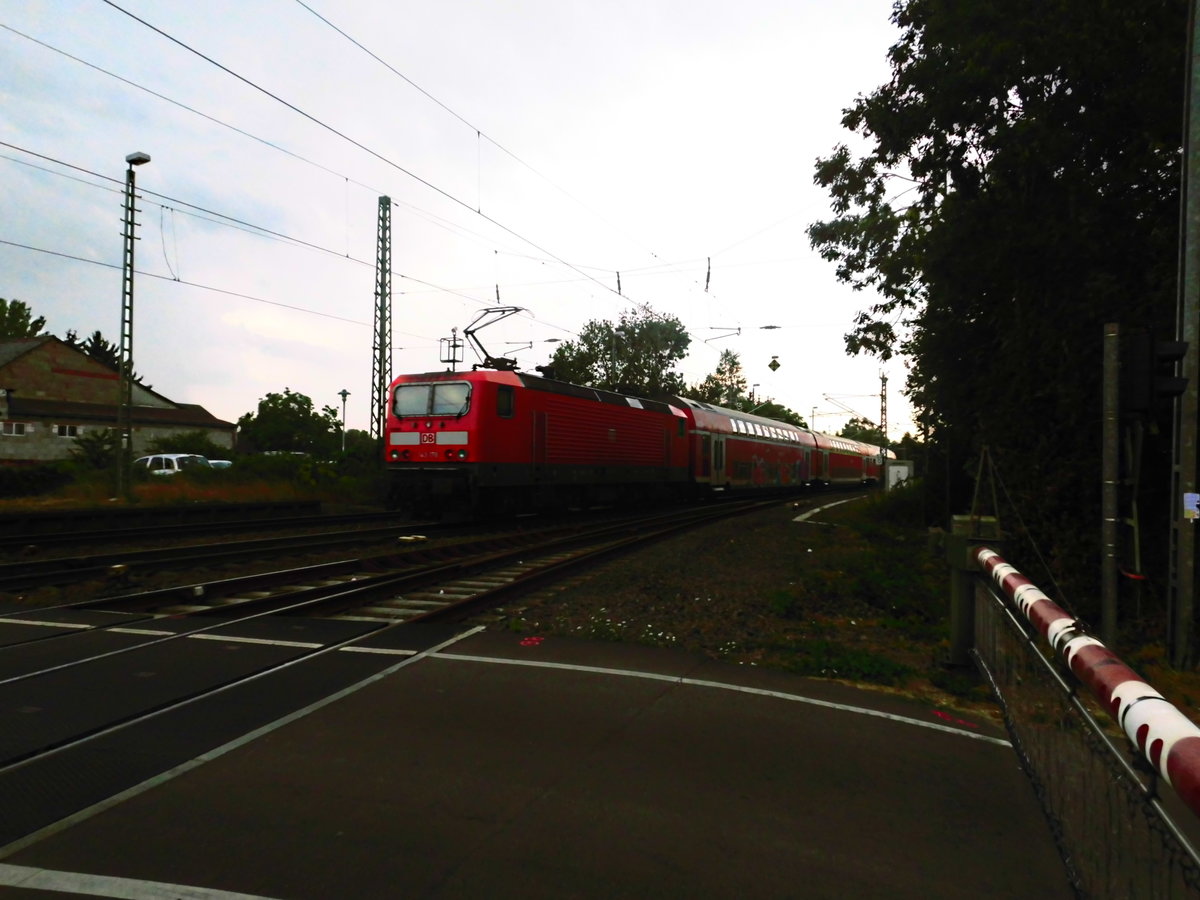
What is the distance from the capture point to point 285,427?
78312 mm

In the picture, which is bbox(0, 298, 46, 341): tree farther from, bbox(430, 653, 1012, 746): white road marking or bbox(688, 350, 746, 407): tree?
Answer: bbox(430, 653, 1012, 746): white road marking

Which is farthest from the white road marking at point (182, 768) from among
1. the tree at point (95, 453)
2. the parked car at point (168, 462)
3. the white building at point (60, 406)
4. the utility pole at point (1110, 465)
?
the white building at point (60, 406)

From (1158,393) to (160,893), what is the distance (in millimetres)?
6995

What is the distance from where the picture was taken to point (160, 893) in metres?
2.90

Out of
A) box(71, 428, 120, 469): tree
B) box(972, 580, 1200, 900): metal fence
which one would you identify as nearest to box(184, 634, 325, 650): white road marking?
box(972, 580, 1200, 900): metal fence

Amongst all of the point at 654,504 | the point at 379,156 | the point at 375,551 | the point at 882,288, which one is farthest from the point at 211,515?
the point at 882,288

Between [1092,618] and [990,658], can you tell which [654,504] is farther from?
[990,658]

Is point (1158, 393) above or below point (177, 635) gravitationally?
above

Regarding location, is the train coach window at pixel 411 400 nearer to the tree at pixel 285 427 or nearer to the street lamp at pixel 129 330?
the street lamp at pixel 129 330

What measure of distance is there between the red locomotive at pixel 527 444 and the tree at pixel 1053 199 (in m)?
8.44

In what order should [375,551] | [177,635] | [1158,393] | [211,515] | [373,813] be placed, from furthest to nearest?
[211,515] < [375,551] < [177,635] < [1158,393] < [373,813]

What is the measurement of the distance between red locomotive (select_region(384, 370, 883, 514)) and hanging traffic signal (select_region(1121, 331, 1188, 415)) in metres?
11.2

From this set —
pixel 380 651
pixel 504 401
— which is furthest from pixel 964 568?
pixel 504 401

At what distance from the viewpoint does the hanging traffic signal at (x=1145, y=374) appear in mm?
6004
